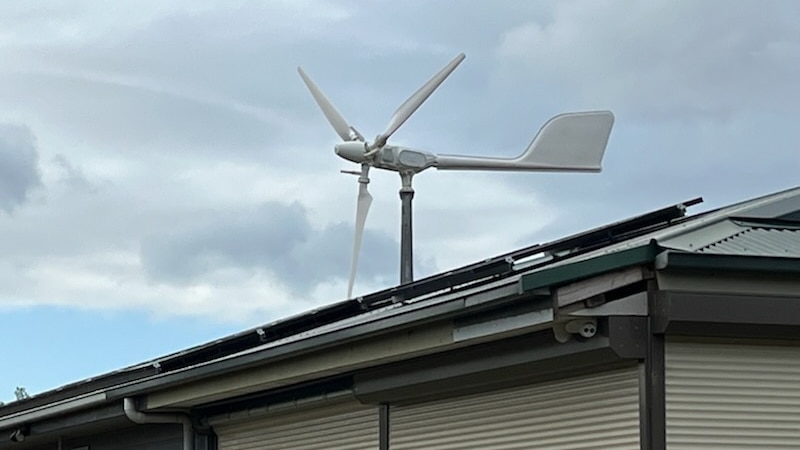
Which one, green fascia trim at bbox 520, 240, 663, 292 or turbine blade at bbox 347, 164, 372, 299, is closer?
green fascia trim at bbox 520, 240, 663, 292

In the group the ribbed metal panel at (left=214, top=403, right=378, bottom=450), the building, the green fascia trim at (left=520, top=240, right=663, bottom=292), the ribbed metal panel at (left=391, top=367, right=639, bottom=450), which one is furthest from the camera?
the ribbed metal panel at (left=214, top=403, right=378, bottom=450)

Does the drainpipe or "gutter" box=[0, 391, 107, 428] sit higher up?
"gutter" box=[0, 391, 107, 428]

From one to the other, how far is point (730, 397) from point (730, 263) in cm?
86

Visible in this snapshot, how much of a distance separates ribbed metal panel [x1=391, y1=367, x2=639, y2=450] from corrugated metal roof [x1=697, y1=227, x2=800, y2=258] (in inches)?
37.0

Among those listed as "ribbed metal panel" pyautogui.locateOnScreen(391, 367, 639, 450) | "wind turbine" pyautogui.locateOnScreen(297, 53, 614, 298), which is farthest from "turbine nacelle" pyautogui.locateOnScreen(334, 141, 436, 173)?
"ribbed metal panel" pyautogui.locateOnScreen(391, 367, 639, 450)

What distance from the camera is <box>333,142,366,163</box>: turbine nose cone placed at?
93.4 feet

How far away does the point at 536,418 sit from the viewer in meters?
10.2

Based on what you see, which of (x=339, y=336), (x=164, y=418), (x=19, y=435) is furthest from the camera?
(x=19, y=435)

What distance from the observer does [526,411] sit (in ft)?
33.8

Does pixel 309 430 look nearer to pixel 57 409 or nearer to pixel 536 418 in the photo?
pixel 536 418

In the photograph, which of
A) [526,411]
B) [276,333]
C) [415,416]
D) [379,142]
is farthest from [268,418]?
[379,142]

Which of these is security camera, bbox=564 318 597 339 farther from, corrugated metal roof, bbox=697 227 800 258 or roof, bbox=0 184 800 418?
corrugated metal roof, bbox=697 227 800 258

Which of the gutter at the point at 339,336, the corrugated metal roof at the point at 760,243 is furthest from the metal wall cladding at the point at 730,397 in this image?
the gutter at the point at 339,336

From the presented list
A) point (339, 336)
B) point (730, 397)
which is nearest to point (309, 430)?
point (339, 336)
